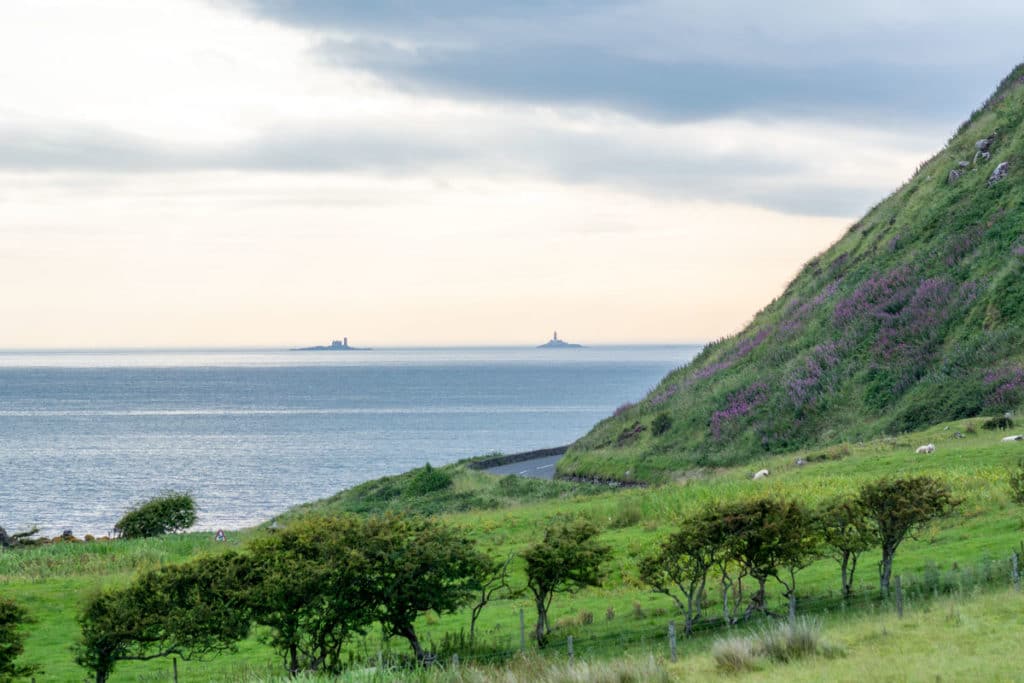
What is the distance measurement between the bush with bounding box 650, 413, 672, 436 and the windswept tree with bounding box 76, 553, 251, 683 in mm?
55296

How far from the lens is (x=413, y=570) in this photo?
94.9ft

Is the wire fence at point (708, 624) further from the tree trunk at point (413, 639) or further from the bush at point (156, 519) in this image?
the bush at point (156, 519)

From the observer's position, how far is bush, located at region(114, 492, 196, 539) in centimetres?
6956

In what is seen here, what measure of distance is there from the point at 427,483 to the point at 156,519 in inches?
768

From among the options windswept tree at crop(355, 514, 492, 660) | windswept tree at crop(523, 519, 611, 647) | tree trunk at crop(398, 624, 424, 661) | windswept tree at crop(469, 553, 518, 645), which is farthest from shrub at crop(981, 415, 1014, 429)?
tree trunk at crop(398, 624, 424, 661)

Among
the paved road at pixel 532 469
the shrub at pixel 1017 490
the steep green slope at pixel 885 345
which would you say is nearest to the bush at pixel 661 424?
the steep green slope at pixel 885 345

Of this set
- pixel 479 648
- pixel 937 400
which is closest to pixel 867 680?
pixel 479 648

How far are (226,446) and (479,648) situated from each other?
447 feet

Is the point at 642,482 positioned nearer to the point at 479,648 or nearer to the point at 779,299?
the point at 779,299

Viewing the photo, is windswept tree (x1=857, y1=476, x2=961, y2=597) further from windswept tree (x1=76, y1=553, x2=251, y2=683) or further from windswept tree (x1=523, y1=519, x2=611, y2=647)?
windswept tree (x1=76, y1=553, x2=251, y2=683)

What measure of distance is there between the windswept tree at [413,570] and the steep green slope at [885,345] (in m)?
43.8

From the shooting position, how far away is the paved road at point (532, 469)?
84000 mm

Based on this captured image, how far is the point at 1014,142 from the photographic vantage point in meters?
85.4

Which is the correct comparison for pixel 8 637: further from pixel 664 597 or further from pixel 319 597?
pixel 664 597
